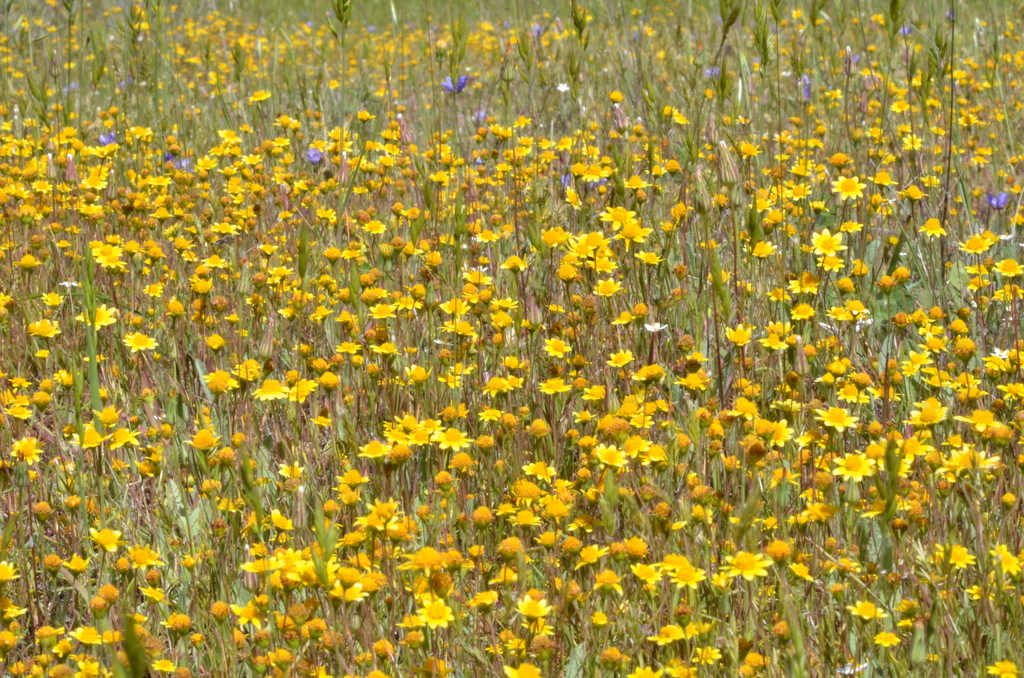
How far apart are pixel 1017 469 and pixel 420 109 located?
13.6 feet

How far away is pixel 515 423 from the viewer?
216 cm

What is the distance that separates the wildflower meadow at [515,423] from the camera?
5.46 ft

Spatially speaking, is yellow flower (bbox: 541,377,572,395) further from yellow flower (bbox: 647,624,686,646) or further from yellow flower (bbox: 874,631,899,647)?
yellow flower (bbox: 874,631,899,647)

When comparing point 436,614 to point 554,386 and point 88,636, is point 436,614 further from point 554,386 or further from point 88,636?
point 554,386

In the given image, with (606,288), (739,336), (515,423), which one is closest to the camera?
(515,423)

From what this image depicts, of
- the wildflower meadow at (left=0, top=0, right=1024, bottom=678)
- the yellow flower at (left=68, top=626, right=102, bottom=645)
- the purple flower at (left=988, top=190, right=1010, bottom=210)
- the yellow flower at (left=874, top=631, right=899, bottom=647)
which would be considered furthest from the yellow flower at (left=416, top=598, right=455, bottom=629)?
the purple flower at (left=988, top=190, right=1010, bottom=210)

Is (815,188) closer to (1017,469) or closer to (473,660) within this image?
(1017,469)

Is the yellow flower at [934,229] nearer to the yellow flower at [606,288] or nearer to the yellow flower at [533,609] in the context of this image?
the yellow flower at [606,288]

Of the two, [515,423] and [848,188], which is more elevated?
[848,188]

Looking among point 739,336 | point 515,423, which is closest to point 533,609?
point 515,423

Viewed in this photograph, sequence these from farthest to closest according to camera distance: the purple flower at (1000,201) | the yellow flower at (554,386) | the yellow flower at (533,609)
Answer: the purple flower at (1000,201) < the yellow flower at (554,386) < the yellow flower at (533,609)

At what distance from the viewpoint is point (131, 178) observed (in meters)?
3.88

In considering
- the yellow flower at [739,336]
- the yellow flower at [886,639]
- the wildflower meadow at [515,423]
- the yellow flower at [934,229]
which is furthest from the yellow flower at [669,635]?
the yellow flower at [934,229]

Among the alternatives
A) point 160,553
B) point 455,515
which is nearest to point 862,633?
point 455,515
